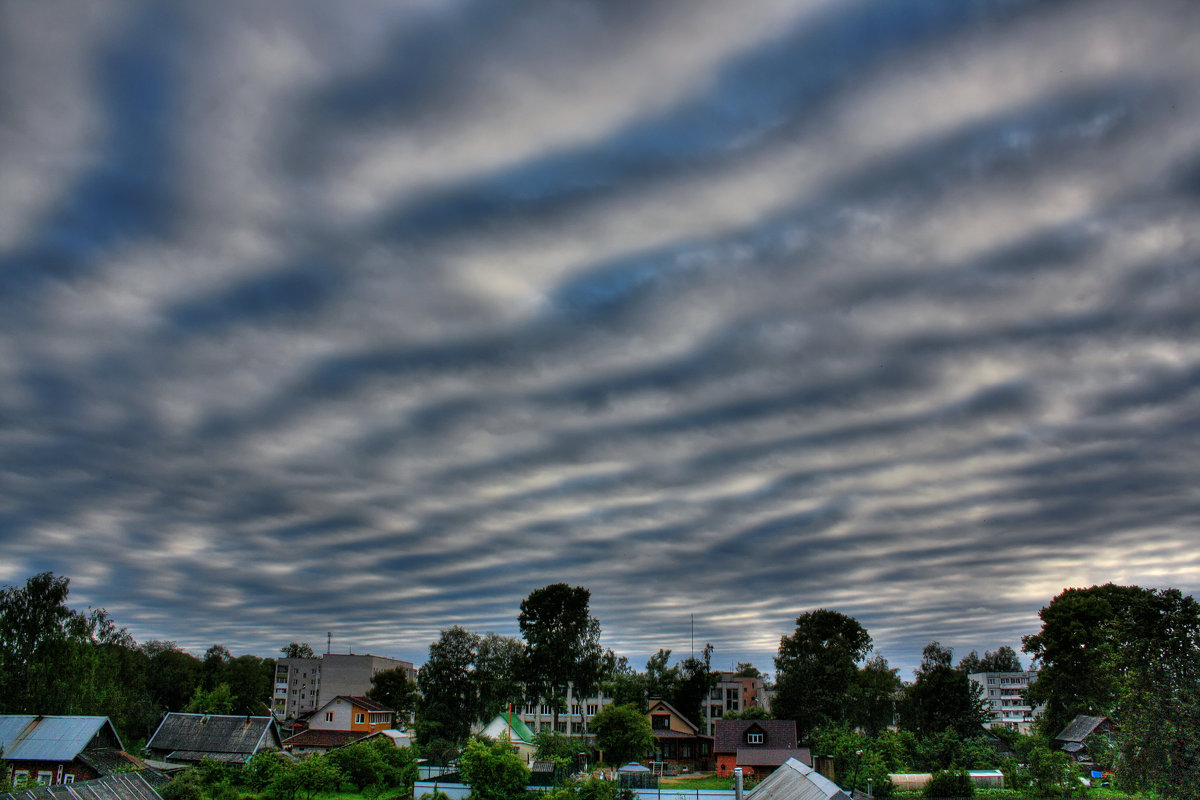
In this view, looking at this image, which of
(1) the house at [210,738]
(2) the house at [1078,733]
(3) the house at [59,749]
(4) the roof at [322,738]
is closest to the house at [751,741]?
(2) the house at [1078,733]

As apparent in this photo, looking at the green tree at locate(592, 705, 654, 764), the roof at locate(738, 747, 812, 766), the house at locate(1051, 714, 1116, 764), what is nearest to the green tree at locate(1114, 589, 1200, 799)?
the roof at locate(738, 747, 812, 766)

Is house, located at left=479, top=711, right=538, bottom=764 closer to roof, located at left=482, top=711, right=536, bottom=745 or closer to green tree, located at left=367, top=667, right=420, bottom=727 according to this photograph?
roof, located at left=482, top=711, right=536, bottom=745

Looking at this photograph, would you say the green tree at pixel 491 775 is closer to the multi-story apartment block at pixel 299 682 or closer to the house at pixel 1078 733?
the house at pixel 1078 733

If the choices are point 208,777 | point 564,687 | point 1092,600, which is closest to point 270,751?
point 208,777

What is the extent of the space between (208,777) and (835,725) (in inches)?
2062

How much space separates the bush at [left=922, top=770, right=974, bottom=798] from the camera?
51.7 meters

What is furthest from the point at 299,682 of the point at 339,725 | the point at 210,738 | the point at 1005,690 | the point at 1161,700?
the point at 1161,700

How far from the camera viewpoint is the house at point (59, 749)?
5188cm

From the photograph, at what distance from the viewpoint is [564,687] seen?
78125 millimetres

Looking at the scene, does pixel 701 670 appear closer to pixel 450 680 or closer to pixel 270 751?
pixel 450 680

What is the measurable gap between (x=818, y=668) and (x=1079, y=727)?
27522 millimetres

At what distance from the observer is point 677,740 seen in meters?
86.0

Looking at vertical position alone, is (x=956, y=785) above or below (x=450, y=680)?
below

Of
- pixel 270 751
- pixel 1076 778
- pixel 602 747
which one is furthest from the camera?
pixel 602 747
